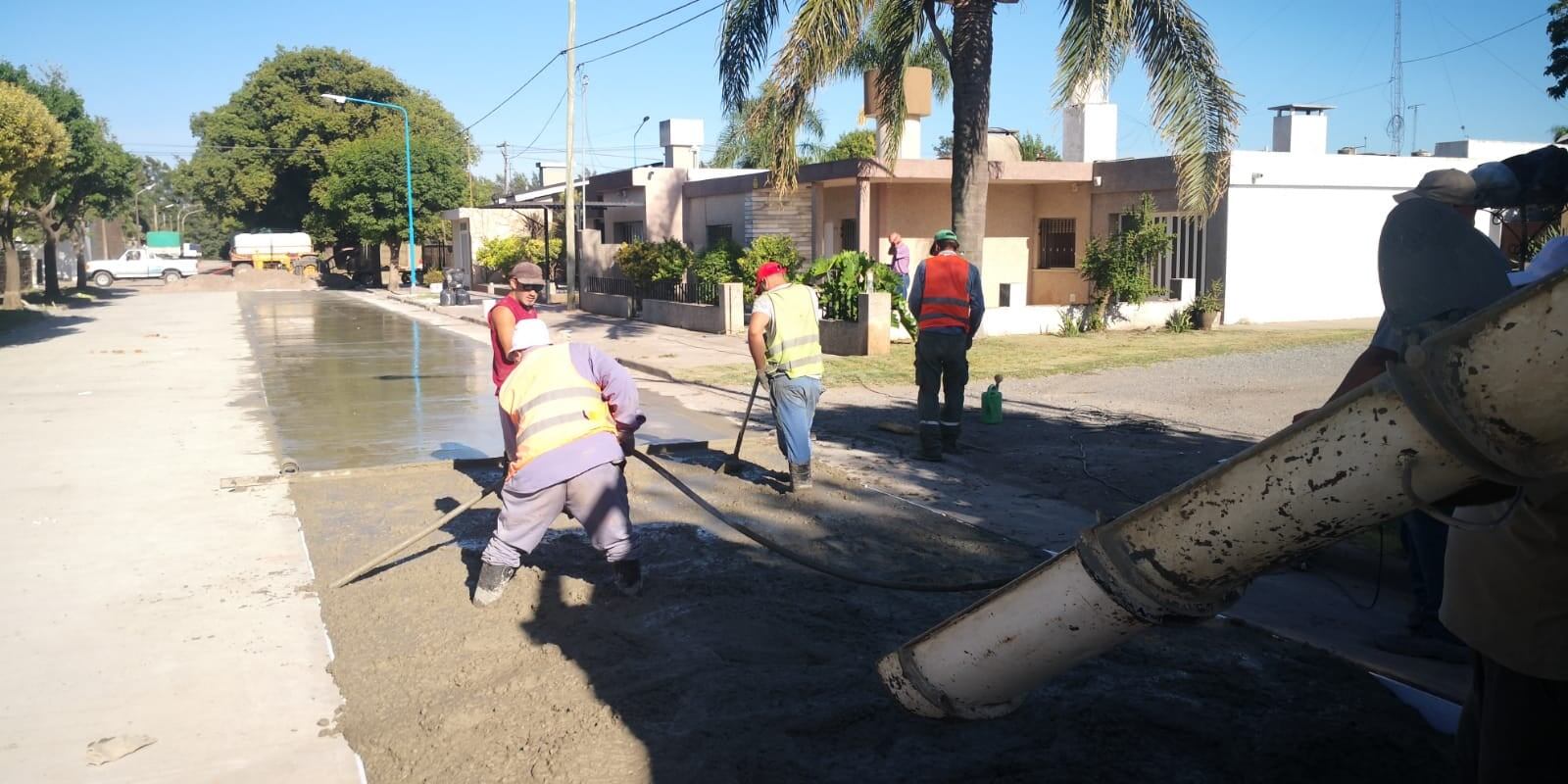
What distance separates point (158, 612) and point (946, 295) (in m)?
5.89

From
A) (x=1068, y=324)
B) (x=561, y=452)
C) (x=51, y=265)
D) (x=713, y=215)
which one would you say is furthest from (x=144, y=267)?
(x=561, y=452)

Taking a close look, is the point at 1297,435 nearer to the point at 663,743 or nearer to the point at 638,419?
the point at 663,743

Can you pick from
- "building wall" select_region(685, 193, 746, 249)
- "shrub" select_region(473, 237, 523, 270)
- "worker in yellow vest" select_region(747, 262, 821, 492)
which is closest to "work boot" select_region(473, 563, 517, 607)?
"worker in yellow vest" select_region(747, 262, 821, 492)

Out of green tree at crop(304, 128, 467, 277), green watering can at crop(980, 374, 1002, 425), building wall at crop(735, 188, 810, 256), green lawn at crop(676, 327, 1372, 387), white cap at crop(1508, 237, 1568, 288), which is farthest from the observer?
green tree at crop(304, 128, 467, 277)

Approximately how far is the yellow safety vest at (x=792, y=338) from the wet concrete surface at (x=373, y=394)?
10.7ft

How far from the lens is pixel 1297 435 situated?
1990 millimetres

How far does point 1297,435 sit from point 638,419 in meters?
4.28

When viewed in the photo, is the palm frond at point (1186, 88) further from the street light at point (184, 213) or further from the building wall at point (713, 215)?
the street light at point (184, 213)

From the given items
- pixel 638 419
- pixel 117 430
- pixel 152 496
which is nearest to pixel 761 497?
pixel 638 419

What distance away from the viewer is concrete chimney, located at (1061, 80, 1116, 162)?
25.5m

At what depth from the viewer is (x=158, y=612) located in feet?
19.4

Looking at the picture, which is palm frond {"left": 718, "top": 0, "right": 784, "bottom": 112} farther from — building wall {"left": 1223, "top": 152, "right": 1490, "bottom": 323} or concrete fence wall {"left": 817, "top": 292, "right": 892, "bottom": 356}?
building wall {"left": 1223, "top": 152, "right": 1490, "bottom": 323}

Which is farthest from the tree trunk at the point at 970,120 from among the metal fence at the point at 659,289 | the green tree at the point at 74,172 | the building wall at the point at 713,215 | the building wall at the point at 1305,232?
the green tree at the point at 74,172

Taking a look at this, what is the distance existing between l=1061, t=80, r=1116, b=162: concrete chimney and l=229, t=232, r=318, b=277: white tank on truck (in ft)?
144
